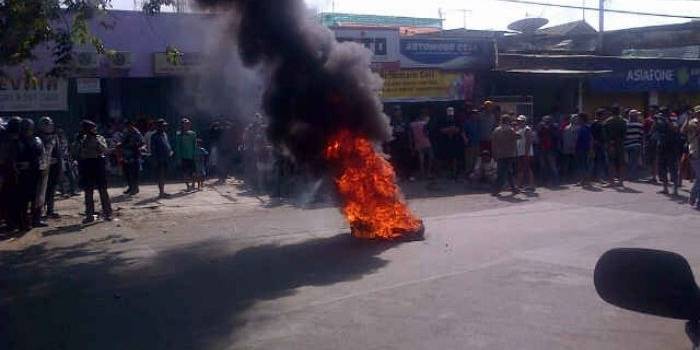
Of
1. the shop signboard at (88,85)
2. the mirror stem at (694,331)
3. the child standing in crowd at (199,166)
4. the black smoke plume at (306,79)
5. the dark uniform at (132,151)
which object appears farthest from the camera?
the shop signboard at (88,85)

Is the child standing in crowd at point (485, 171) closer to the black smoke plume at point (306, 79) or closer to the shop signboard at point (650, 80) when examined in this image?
the black smoke plume at point (306, 79)

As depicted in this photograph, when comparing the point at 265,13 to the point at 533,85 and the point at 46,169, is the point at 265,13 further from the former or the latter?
the point at 533,85

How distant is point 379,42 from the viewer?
1827 cm

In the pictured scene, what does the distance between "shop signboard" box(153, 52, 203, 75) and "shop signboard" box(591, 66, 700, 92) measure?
11.3 metres

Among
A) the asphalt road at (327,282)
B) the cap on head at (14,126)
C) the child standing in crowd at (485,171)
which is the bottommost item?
the asphalt road at (327,282)

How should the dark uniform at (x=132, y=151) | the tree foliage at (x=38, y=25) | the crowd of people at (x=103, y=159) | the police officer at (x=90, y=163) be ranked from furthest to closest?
the dark uniform at (x=132, y=151), the police officer at (x=90, y=163), the crowd of people at (x=103, y=159), the tree foliage at (x=38, y=25)

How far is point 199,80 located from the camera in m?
17.5

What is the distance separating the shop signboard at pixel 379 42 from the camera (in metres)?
18.0

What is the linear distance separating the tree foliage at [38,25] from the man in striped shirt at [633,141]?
9895 mm

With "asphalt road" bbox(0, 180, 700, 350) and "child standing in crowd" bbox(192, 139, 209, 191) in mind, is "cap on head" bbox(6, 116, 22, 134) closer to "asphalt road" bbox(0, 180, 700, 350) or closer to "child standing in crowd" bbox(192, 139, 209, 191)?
"asphalt road" bbox(0, 180, 700, 350)

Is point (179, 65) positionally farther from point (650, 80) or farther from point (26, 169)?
point (650, 80)

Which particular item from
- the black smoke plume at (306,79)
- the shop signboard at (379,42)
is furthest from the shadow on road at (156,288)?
the shop signboard at (379,42)

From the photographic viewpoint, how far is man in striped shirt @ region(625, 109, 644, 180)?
1612 cm

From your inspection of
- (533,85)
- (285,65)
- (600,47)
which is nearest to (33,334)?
(285,65)
